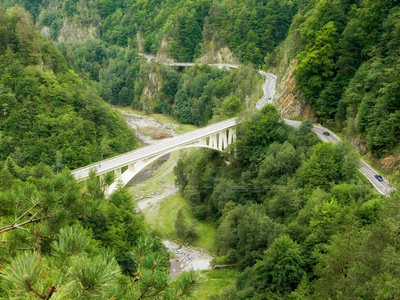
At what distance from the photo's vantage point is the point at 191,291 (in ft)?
16.4

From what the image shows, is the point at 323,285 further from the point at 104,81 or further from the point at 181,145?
the point at 104,81

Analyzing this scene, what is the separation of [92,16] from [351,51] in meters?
117

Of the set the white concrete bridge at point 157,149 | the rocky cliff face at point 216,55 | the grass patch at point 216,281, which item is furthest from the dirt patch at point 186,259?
the rocky cliff face at point 216,55

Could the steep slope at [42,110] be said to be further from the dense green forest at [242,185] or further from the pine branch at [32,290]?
the pine branch at [32,290]

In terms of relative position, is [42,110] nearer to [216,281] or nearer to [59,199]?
[216,281]

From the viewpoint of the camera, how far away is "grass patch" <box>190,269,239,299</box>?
25781mm

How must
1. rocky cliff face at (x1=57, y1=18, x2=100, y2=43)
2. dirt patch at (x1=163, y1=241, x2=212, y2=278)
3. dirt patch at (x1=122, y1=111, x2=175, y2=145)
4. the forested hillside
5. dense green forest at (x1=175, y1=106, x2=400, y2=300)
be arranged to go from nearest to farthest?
dense green forest at (x1=175, y1=106, x2=400, y2=300), the forested hillside, dirt patch at (x1=163, y1=241, x2=212, y2=278), dirt patch at (x1=122, y1=111, x2=175, y2=145), rocky cliff face at (x1=57, y1=18, x2=100, y2=43)

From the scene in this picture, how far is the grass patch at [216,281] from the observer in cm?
2578

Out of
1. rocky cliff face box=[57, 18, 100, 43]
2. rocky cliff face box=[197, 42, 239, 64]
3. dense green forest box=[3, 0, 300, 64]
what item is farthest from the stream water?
rocky cliff face box=[57, 18, 100, 43]

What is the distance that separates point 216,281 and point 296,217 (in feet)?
27.4

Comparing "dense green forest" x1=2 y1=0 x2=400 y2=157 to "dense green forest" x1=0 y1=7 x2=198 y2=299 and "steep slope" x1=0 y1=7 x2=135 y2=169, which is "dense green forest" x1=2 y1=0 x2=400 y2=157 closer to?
"steep slope" x1=0 y1=7 x2=135 y2=169

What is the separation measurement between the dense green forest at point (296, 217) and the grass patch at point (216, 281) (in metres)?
1.05

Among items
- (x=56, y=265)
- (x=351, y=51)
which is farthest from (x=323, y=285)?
(x=351, y=51)

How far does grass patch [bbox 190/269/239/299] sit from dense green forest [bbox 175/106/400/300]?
105 cm
